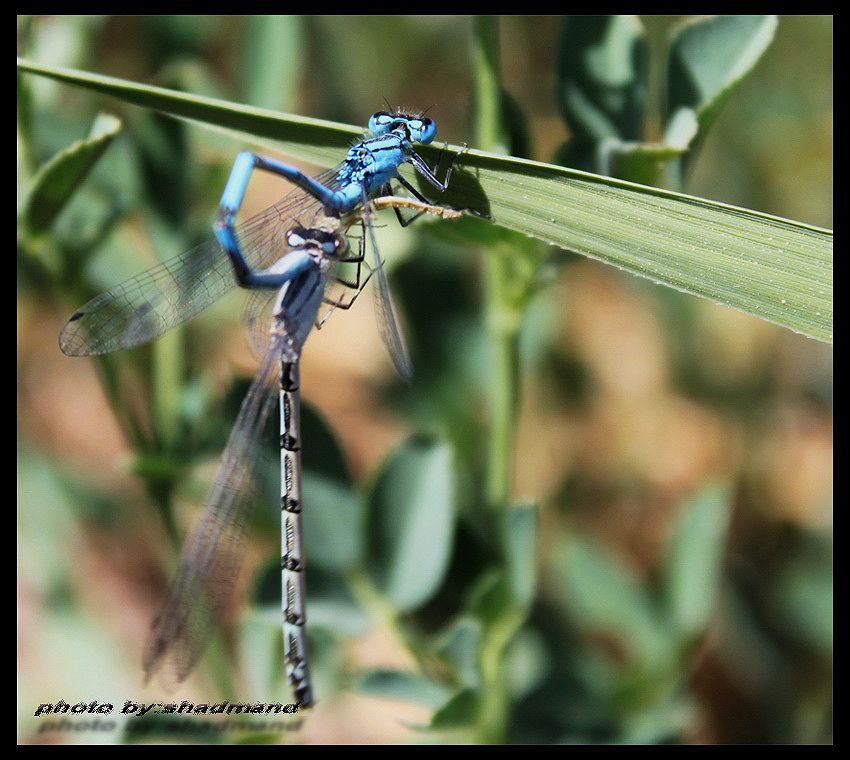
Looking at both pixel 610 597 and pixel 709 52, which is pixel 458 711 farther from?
pixel 709 52

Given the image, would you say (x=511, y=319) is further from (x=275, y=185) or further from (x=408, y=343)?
(x=275, y=185)

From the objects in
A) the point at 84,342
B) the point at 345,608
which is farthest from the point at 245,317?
the point at 345,608

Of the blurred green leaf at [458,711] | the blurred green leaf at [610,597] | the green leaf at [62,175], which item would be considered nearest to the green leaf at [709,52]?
the green leaf at [62,175]

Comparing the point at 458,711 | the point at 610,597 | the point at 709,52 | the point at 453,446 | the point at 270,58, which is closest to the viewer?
the point at 709,52

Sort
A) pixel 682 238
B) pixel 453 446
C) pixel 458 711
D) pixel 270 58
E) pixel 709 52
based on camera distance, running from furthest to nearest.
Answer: pixel 453 446 → pixel 270 58 → pixel 458 711 → pixel 709 52 → pixel 682 238

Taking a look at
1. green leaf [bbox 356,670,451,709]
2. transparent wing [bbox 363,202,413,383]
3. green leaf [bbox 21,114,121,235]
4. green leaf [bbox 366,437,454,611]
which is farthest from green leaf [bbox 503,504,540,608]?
green leaf [bbox 21,114,121,235]

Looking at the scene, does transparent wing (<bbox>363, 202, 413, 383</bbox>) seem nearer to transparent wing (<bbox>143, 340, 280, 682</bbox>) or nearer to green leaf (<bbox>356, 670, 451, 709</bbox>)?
transparent wing (<bbox>143, 340, 280, 682</bbox>)

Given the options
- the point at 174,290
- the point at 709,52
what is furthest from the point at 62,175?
the point at 709,52

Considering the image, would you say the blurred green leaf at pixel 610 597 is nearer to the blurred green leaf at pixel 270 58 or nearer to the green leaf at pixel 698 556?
the green leaf at pixel 698 556
